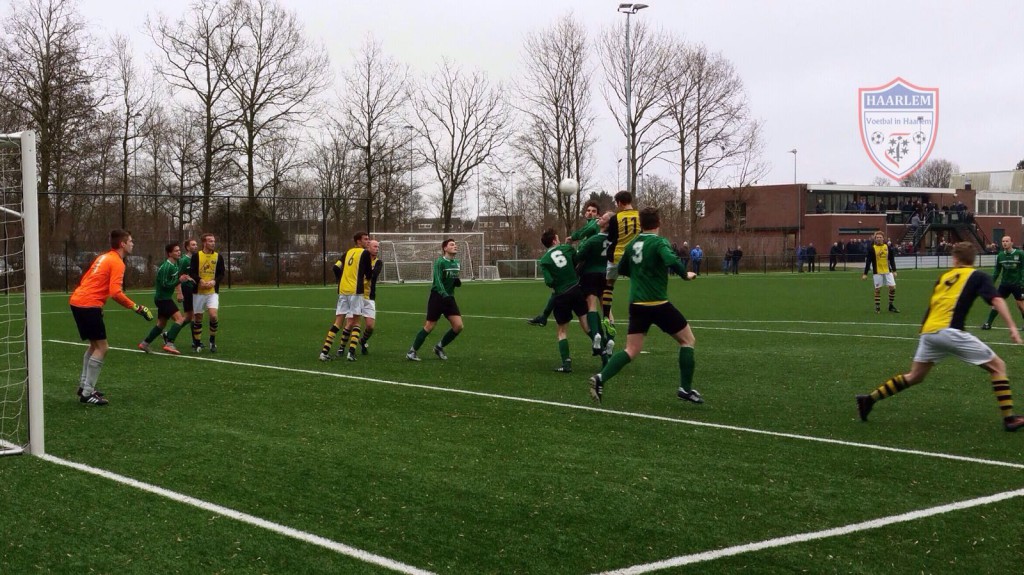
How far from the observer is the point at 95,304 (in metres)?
9.24

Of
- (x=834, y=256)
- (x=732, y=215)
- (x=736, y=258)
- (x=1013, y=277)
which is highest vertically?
(x=732, y=215)

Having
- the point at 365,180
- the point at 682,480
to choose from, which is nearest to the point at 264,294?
the point at 365,180

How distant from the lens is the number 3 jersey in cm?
909

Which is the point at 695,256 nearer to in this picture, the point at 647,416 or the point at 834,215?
the point at 834,215

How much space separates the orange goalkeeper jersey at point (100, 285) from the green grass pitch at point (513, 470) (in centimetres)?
106

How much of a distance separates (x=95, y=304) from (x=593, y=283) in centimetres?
615

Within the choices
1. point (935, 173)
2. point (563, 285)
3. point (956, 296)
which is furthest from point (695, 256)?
point (935, 173)

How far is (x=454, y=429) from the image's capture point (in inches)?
323

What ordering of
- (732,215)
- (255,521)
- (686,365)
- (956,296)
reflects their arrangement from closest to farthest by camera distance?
(255,521)
(956,296)
(686,365)
(732,215)

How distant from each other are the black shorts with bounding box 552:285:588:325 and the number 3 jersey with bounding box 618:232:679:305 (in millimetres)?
2898

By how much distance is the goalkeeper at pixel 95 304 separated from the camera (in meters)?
9.18

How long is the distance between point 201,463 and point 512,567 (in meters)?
3.11

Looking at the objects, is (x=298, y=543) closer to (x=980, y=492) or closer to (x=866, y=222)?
(x=980, y=492)

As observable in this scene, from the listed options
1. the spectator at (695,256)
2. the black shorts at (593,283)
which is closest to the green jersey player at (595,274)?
the black shorts at (593,283)
